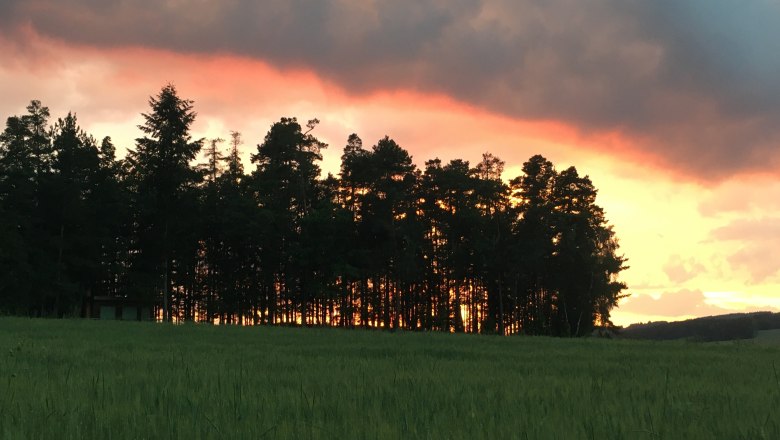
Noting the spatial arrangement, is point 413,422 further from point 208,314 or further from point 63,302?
point 208,314

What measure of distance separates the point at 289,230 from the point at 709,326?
165ft

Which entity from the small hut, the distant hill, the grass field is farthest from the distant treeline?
the grass field

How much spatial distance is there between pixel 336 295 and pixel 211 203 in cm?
1763

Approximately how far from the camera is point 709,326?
72250 mm

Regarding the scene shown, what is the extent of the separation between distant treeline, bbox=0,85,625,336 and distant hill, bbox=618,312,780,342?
11.6 metres

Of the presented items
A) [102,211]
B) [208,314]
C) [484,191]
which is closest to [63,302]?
[102,211]

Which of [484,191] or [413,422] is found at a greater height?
[484,191]

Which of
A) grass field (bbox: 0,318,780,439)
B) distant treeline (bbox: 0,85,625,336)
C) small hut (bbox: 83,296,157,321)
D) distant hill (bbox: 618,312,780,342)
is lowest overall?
distant hill (bbox: 618,312,780,342)

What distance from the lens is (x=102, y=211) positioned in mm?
64875

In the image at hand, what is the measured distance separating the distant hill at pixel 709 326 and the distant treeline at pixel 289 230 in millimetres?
11588

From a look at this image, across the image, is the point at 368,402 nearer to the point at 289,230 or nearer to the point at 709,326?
the point at 289,230

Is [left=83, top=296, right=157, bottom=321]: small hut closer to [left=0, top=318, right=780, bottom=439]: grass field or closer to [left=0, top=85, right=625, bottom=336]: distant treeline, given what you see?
[left=0, top=85, right=625, bottom=336]: distant treeline

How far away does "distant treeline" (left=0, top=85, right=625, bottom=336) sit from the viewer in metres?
61.4

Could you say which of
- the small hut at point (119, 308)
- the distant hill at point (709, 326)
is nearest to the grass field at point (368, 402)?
the small hut at point (119, 308)
